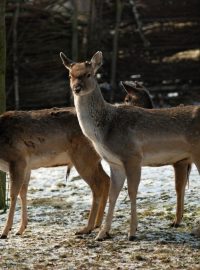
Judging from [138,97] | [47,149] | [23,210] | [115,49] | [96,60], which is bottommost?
[115,49]

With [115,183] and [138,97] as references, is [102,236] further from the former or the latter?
[138,97]

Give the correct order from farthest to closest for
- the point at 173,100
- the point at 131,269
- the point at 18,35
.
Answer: the point at 173,100 < the point at 18,35 < the point at 131,269

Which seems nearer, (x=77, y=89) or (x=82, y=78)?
(x=77, y=89)

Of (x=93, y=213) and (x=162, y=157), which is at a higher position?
(x=162, y=157)

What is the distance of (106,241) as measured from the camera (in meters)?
7.65

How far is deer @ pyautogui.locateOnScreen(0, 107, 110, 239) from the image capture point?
8.56 meters

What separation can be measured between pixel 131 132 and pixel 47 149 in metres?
1.44

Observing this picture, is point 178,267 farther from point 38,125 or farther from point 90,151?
point 38,125

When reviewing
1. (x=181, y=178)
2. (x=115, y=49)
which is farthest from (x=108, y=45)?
(x=181, y=178)

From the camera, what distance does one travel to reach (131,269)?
652cm

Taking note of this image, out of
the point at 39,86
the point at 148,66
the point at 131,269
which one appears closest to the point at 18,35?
the point at 39,86

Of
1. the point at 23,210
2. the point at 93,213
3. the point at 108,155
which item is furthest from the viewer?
the point at 23,210

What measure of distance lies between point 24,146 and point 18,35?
1041 centimetres

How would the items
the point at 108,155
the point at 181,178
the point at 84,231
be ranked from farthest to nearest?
the point at 181,178 → the point at 84,231 → the point at 108,155
